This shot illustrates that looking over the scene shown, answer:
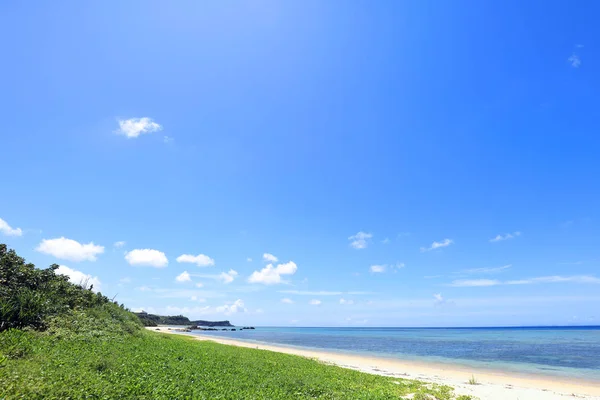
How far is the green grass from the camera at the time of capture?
9.73m

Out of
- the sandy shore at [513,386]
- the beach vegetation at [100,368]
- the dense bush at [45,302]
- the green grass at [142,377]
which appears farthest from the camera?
the sandy shore at [513,386]

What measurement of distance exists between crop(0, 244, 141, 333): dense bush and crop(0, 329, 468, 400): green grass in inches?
A: 71.7

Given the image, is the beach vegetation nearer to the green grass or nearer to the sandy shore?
the green grass

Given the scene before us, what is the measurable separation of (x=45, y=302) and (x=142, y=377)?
1200 centimetres

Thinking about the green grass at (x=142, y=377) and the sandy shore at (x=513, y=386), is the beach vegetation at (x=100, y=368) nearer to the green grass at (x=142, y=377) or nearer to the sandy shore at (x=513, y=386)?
the green grass at (x=142, y=377)

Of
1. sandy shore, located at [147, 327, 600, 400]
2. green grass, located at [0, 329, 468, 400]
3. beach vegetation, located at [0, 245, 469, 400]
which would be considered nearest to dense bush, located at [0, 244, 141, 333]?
beach vegetation, located at [0, 245, 469, 400]

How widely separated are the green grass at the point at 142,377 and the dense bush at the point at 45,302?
1.82 meters

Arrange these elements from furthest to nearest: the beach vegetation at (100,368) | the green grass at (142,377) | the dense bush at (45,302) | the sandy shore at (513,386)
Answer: the sandy shore at (513,386), the dense bush at (45,302), the beach vegetation at (100,368), the green grass at (142,377)

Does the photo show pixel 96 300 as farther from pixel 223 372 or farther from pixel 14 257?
pixel 223 372

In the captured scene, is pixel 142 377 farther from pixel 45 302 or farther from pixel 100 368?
pixel 45 302

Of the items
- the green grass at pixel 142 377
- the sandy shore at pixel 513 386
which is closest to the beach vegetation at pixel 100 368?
the green grass at pixel 142 377

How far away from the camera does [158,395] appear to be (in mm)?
10562

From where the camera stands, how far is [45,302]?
19641 mm

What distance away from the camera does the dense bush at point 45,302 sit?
17497 mm
